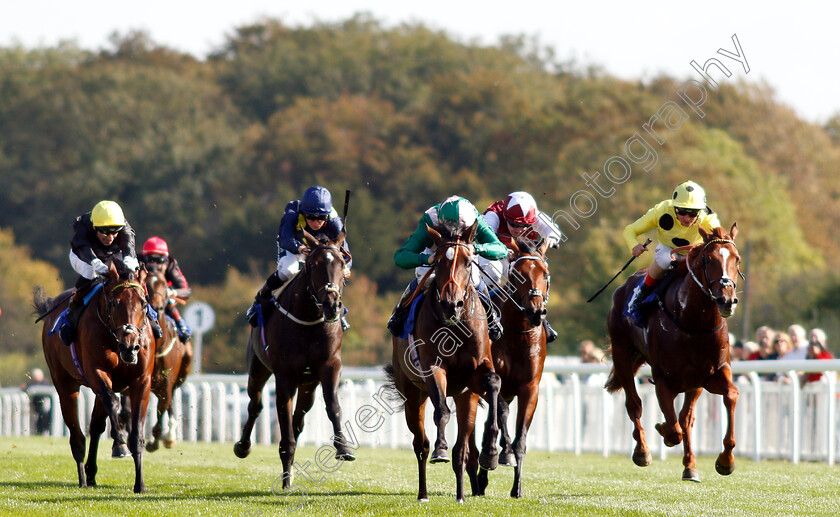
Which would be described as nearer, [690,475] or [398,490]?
[690,475]

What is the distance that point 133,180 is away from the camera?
1786 inches

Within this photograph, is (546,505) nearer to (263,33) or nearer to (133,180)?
(133,180)

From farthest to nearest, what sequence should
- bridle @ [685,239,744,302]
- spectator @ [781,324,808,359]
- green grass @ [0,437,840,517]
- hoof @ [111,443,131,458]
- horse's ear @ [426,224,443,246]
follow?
spectator @ [781,324,808,359] < hoof @ [111,443,131,458] < bridle @ [685,239,744,302] < horse's ear @ [426,224,443,246] < green grass @ [0,437,840,517]

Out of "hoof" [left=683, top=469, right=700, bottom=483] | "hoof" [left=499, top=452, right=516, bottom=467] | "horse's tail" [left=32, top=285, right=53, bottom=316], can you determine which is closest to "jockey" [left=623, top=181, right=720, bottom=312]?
"hoof" [left=683, top=469, right=700, bottom=483]

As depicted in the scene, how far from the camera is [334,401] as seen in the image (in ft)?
31.5

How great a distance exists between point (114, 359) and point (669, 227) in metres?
4.41

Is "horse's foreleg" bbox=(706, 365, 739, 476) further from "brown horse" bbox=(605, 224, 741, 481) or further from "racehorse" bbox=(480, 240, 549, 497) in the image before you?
"racehorse" bbox=(480, 240, 549, 497)

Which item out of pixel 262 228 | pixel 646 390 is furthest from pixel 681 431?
pixel 262 228

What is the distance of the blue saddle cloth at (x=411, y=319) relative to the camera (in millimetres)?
9148

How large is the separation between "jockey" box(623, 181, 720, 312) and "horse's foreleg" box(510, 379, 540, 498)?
4.54 ft

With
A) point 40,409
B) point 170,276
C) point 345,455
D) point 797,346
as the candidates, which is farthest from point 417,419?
point 40,409

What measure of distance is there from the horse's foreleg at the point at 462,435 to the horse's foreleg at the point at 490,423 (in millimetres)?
139

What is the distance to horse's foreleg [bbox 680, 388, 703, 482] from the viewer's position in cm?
919

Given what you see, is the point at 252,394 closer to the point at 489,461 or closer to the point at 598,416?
the point at 489,461
